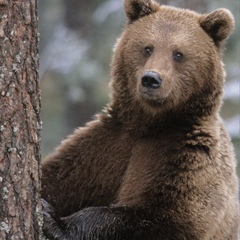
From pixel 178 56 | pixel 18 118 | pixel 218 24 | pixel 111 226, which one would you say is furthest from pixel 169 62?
pixel 18 118

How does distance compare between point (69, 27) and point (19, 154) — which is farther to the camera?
point (69, 27)

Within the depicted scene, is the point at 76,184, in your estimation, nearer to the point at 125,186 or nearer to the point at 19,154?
the point at 125,186

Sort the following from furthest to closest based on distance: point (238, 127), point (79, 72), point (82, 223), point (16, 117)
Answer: point (79, 72)
point (238, 127)
point (82, 223)
point (16, 117)

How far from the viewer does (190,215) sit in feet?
18.1

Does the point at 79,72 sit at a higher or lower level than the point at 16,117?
higher

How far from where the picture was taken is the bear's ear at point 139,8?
249 inches

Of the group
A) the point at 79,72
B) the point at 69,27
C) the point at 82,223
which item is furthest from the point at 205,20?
the point at 69,27

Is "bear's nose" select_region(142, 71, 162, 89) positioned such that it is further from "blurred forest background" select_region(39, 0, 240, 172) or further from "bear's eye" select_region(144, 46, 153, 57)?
"blurred forest background" select_region(39, 0, 240, 172)

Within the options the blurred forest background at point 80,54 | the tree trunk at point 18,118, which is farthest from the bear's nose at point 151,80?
the blurred forest background at point 80,54

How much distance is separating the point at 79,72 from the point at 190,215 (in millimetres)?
9351

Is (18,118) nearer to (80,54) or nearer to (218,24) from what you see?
(218,24)

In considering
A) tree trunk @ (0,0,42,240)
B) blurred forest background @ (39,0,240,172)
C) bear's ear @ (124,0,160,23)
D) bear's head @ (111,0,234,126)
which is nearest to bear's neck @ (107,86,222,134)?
bear's head @ (111,0,234,126)

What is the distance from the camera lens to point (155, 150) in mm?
5855

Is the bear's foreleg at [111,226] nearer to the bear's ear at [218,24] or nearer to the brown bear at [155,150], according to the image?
the brown bear at [155,150]
